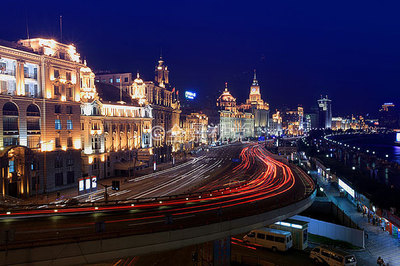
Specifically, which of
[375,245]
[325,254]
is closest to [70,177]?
[325,254]

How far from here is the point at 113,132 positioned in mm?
61688

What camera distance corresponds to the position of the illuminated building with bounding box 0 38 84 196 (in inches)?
1588

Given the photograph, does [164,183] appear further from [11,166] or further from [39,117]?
[11,166]

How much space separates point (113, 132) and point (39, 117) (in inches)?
726

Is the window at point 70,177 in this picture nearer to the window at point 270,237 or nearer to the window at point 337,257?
the window at point 270,237

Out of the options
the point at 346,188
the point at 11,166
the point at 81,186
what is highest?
the point at 11,166

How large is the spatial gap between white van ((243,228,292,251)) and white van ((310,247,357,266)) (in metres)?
2.46

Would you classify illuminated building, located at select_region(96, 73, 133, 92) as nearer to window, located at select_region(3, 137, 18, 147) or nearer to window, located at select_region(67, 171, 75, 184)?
window, located at select_region(67, 171, 75, 184)

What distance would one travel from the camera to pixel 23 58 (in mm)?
42406

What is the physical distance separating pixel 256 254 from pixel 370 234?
49.3 ft

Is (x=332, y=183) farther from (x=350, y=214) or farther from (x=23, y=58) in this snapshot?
(x=23, y=58)

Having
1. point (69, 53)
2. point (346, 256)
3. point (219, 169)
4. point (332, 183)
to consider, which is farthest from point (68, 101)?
point (332, 183)

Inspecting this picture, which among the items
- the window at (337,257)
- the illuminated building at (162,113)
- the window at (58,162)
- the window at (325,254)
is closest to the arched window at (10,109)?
the window at (58,162)

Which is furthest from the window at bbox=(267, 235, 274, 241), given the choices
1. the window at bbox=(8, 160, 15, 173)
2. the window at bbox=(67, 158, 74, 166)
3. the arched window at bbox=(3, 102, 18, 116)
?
the arched window at bbox=(3, 102, 18, 116)
